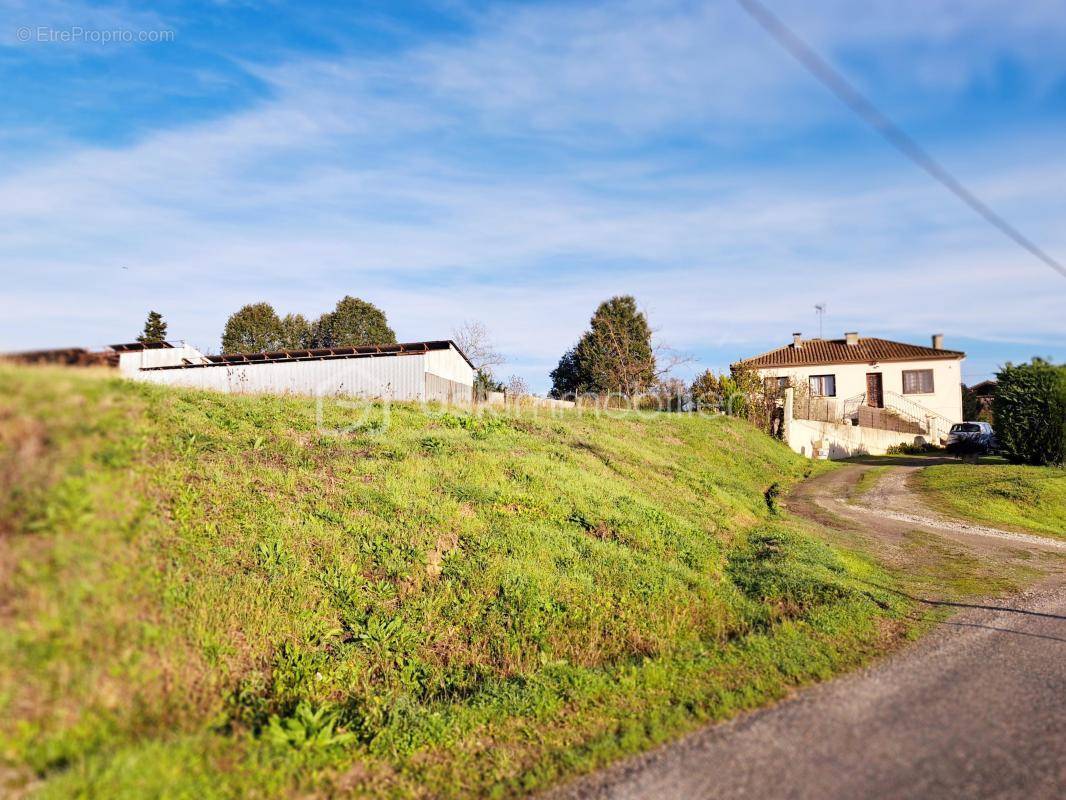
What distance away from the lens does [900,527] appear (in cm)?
1512

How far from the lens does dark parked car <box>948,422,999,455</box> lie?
3228 cm

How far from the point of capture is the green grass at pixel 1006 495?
1681cm

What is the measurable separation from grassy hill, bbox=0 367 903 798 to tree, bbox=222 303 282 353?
54.0 m

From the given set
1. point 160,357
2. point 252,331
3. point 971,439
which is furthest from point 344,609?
point 252,331

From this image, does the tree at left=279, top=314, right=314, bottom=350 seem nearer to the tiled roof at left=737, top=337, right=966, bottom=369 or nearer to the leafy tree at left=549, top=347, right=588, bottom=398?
the leafy tree at left=549, top=347, right=588, bottom=398

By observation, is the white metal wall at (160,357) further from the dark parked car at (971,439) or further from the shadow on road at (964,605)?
the dark parked car at (971,439)

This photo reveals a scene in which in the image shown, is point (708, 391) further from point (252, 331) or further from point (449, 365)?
point (252, 331)

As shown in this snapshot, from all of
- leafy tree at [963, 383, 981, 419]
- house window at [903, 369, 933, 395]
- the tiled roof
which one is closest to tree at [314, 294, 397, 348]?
the tiled roof

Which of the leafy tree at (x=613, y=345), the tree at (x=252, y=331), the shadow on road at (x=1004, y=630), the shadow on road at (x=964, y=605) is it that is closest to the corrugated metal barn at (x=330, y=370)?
the shadow on road at (x=964, y=605)

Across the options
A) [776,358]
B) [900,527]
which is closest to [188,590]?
[900,527]

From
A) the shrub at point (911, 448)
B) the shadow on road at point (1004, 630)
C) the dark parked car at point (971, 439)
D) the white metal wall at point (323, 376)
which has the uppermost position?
the white metal wall at point (323, 376)

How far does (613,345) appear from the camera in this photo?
5438 cm

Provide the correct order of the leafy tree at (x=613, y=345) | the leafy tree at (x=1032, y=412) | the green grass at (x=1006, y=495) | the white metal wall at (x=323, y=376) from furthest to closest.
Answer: the leafy tree at (x=613, y=345) → the white metal wall at (x=323, y=376) → the leafy tree at (x=1032, y=412) → the green grass at (x=1006, y=495)

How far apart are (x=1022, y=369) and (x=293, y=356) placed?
26.1m
